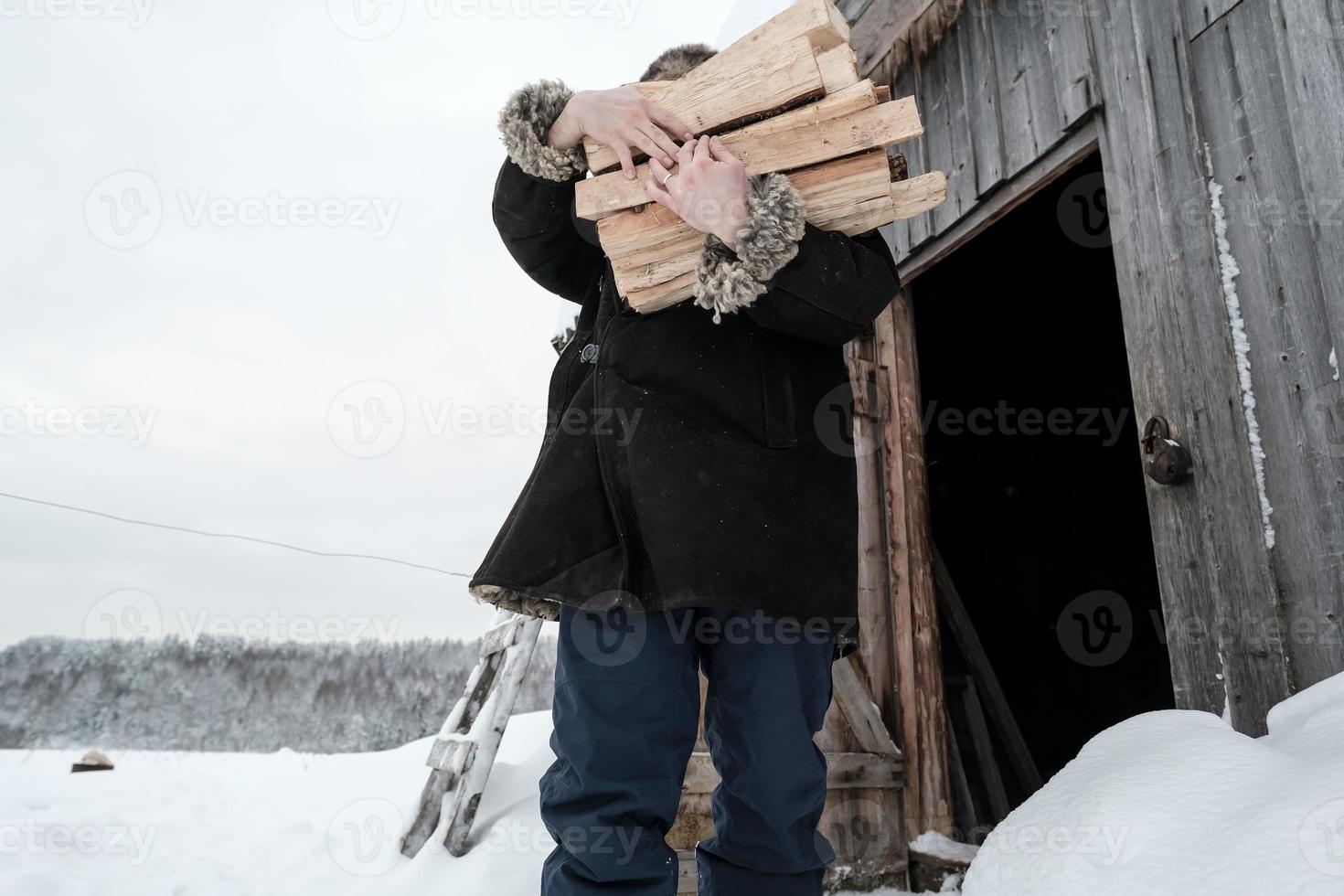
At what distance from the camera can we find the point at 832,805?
2619 mm

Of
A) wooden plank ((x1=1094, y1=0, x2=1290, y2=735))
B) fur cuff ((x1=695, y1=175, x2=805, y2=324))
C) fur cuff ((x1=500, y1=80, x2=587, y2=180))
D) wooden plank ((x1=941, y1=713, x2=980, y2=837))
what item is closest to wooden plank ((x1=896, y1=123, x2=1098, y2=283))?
wooden plank ((x1=1094, y1=0, x2=1290, y2=735))

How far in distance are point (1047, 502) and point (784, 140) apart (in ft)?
16.0

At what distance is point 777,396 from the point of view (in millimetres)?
1301

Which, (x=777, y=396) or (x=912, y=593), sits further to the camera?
(x=912, y=593)

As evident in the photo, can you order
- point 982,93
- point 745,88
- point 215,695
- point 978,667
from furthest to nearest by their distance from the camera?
point 215,695, point 978,667, point 982,93, point 745,88

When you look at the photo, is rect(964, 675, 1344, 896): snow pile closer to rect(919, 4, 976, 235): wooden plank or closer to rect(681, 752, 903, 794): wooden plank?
rect(681, 752, 903, 794): wooden plank

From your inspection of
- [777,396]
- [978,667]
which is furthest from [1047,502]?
[777,396]

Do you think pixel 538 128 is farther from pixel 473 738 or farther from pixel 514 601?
pixel 473 738

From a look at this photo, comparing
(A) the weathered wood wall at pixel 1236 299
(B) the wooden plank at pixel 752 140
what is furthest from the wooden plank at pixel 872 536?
(B) the wooden plank at pixel 752 140

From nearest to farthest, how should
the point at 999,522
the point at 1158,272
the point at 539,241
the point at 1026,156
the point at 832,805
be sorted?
the point at 539,241 < the point at 1158,272 < the point at 1026,156 < the point at 832,805 < the point at 999,522

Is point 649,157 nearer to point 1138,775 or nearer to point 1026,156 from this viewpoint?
point 1138,775

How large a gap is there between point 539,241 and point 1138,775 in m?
1.36

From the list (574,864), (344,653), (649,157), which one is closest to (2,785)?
(344,653)

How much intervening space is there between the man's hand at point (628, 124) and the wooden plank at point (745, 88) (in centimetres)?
3
